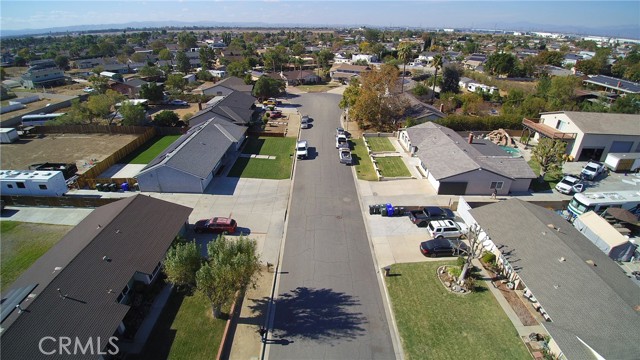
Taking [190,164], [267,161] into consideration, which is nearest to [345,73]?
[267,161]

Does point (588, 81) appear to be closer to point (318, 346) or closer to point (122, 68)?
point (318, 346)

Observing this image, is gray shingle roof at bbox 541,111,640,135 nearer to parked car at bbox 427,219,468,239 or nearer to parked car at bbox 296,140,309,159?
parked car at bbox 427,219,468,239

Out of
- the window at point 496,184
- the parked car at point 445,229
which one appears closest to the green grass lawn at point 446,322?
the parked car at point 445,229

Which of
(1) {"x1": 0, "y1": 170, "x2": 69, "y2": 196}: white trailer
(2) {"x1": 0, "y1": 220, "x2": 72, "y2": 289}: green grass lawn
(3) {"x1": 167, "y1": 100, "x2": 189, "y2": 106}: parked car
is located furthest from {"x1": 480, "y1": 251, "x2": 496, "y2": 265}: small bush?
(3) {"x1": 167, "y1": 100, "x2": 189, "y2": 106}: parked car

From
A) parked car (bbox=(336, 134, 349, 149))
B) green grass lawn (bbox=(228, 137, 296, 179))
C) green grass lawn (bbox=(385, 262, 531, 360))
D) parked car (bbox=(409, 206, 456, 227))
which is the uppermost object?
parked car (bbox=(336, 134, 349, 149))

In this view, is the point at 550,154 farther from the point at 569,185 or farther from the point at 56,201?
the point at 56,201
